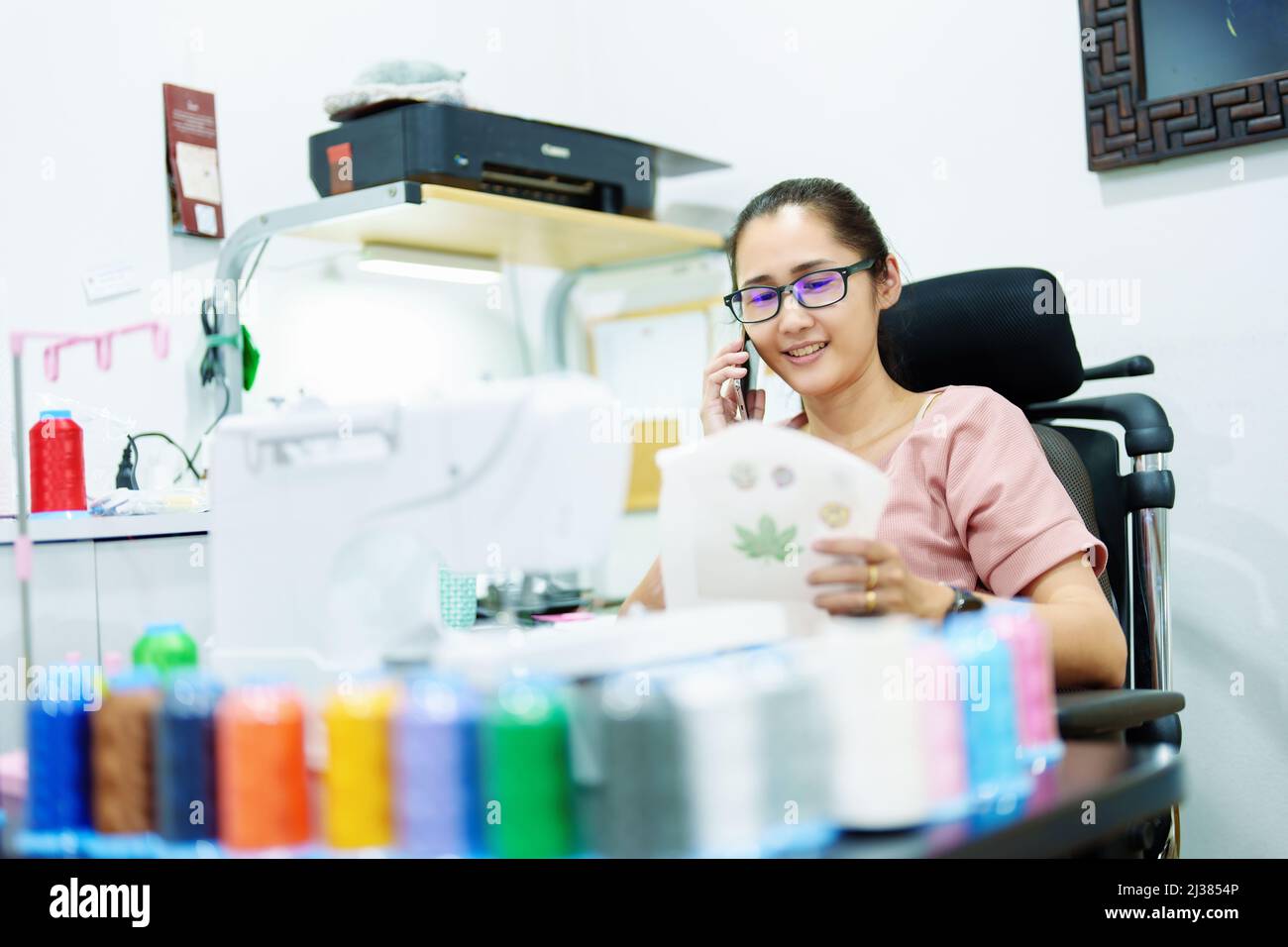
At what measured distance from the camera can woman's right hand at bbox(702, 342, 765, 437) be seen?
5.80 feet

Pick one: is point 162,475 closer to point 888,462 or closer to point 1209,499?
point 888,462

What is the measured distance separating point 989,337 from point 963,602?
0.67m

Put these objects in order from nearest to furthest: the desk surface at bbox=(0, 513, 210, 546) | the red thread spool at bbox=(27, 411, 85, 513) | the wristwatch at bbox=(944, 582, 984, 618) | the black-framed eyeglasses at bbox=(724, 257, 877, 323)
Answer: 1. the wristwatch at bbox=(944, 582, 984, 618)
2. the black-framed eyeglasses at bbox=(724, 257, 877, 323)
3. the desk surface at bbox=(0, 513, 210, 546)
4. the red thread spool at bbox=(27, 411, 85, 513)

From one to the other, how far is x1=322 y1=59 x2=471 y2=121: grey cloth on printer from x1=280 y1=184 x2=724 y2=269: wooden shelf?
0.17 meters

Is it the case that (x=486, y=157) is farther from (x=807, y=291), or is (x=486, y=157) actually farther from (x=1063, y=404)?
(x=1063, y=404)

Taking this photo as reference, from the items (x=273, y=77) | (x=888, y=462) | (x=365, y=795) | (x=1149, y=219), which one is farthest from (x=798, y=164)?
(x=365, y=795)

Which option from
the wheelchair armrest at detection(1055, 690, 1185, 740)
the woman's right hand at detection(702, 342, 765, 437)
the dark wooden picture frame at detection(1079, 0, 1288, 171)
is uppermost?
the dark wooden picture frame at detection(1079, 0, 1288, 171)

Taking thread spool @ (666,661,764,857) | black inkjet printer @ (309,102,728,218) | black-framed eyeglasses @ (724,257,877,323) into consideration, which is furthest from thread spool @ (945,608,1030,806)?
black inkjet printer @ (309,102,728,218)

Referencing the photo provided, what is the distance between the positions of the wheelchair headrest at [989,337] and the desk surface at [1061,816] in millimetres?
939

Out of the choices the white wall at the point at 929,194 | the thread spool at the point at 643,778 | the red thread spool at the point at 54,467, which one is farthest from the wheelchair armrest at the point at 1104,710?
the red thread spool at the point at 54,467

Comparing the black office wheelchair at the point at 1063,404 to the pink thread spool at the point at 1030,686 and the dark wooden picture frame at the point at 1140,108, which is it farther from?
the pink thread spool at the point at 1030,686

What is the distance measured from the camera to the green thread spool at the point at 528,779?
72 cm

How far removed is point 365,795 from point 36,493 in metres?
1.43

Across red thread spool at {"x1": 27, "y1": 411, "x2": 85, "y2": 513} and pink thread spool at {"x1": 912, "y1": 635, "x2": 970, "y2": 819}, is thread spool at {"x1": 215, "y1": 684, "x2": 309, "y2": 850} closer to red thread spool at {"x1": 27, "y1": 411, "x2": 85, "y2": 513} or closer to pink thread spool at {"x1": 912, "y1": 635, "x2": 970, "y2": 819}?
pink thread spool at {"x1": 912, "y1": 635, "x2": 970, "y2": 819}
